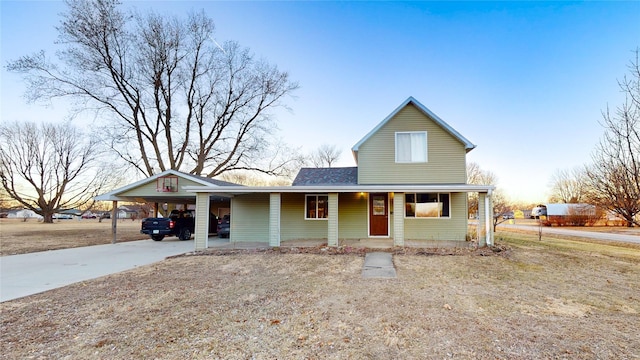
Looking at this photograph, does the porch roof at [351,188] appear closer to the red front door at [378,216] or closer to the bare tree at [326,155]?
the red front door at [378,216]

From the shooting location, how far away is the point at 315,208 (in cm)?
1348

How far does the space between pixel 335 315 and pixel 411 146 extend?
9.96 metres

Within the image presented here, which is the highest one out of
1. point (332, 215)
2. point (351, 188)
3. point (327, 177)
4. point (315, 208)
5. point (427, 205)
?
point (327, 177)

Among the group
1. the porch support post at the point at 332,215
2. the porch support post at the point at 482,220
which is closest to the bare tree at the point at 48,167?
the porch support post at the point at 332,215

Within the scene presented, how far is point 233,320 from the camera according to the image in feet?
14.6

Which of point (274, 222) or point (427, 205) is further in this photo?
point (427, 205)

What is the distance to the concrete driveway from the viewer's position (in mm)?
6559

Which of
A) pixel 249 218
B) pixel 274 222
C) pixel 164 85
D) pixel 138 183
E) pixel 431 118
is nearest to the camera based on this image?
pixel 274 222

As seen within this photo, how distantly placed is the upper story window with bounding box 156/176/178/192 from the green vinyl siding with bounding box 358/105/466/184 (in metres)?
8.68

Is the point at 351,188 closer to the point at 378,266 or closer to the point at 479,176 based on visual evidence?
the point at 378,266

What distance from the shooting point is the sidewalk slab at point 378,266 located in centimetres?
702

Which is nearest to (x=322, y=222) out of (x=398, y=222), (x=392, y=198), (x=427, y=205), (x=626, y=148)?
(x=392, y=198)

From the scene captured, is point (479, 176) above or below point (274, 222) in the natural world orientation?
above

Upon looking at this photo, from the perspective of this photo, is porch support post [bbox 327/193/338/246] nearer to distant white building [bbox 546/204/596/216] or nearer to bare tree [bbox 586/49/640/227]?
bare tree [bbox 586/49/640/227]
